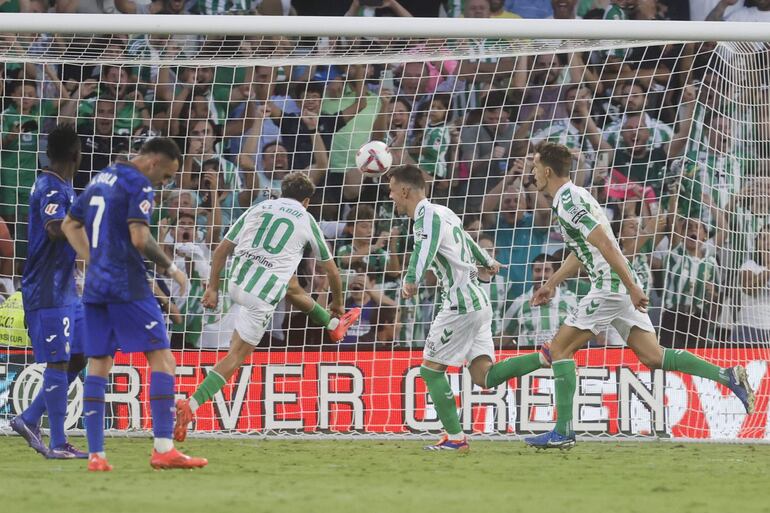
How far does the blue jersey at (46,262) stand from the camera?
7936 millimetres

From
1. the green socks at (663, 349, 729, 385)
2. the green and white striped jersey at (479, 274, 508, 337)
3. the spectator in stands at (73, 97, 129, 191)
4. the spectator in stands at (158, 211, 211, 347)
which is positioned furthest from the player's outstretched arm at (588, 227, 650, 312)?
the spectator in stands at (73, 97, 129, 191)

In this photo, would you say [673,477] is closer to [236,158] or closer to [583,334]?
[583,334]

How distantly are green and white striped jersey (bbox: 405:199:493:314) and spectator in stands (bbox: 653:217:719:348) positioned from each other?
311 centimetres

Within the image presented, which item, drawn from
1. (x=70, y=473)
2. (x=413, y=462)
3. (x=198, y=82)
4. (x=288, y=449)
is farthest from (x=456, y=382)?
(x=70, y=473)

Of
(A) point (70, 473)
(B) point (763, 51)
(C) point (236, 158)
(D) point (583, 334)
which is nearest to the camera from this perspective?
(A) point (70, 473)

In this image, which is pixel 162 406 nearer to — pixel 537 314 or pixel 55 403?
pixel 55 403

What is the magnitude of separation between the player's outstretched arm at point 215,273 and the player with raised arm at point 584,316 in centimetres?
233

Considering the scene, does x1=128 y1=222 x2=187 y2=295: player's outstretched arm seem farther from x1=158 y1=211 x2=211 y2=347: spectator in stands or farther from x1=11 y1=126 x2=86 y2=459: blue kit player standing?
x1=158 y1=211 x2=211 y2=347: spectator in stands

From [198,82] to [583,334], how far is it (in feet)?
16.3

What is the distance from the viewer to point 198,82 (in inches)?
464

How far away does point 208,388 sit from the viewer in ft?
29.4

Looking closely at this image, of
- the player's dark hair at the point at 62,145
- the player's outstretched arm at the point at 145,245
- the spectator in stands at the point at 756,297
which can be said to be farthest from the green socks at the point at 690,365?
the player's dark hair at the point at 62,145

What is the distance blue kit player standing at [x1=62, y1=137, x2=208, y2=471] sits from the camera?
22.1ft

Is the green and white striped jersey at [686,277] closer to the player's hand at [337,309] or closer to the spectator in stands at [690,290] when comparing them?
the spectator in stands at [690,290]
